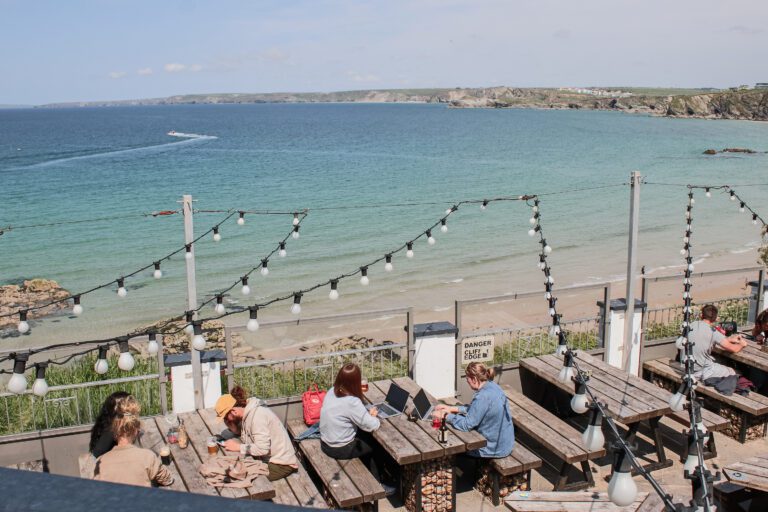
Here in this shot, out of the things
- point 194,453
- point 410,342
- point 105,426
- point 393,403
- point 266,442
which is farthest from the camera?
point 410,342

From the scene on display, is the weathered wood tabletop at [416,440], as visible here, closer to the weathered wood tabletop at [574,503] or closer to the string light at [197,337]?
the weathered wood tabletop at [574,503]

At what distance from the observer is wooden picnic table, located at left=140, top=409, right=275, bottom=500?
21.0ft

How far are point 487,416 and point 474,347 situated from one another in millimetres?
2129

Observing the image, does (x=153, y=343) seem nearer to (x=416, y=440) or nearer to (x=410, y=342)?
(x=416, y=440)

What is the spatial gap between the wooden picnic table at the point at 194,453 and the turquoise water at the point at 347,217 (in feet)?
40.5

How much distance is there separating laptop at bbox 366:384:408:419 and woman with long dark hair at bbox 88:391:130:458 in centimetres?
261

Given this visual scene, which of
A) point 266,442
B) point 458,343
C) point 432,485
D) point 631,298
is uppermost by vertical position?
point 631,298

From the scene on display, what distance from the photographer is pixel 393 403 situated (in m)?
8.09

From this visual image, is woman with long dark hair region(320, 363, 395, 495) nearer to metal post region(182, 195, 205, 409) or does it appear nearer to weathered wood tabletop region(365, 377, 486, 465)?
weathered wood tabletop region(365, 377, 486, 465)

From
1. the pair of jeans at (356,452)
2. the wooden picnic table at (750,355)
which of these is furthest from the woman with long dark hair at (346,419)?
the wooden picnic table at (750,355)

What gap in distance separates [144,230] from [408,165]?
98.2 feet

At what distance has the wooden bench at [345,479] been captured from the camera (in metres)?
6.59

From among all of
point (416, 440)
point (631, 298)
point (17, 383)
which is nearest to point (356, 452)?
point (416, 440)

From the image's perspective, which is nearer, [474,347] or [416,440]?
[416,440]
